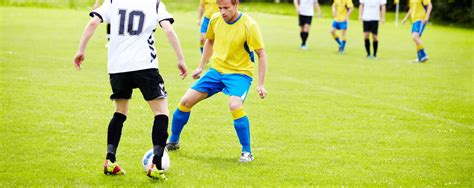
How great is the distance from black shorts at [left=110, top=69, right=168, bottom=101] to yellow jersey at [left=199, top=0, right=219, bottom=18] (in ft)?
37.6

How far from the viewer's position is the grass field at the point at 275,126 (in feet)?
26.2

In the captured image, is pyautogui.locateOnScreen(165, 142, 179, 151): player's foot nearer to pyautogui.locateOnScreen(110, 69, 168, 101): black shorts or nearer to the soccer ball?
the soccer ball

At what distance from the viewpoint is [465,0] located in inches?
1841

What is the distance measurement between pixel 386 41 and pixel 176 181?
23496 millimetres

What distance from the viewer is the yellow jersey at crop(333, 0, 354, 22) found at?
26.1m

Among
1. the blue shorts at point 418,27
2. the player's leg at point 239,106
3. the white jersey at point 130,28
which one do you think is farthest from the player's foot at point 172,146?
the blue shorts at point 418,27

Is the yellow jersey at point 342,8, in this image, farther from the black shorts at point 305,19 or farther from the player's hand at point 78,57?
the player's hand at point 78,57

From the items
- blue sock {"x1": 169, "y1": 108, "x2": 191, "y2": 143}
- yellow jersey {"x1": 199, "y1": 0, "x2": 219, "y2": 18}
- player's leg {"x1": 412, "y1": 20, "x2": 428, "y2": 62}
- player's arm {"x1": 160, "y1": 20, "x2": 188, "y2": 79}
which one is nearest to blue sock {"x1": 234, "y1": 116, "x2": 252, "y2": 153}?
blue sock {"x1": 169, "y1": 108, "x2": 191, "y2": 143}

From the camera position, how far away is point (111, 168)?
761cm

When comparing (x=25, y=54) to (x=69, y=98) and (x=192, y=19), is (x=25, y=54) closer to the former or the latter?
(x=69, y=98)

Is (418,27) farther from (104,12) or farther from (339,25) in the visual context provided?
(104,12)

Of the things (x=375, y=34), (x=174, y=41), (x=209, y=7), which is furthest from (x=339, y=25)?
(x=174, y=41)

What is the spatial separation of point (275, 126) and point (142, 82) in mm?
3998

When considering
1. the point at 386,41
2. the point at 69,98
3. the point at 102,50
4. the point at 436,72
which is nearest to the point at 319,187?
the point at 69,98
